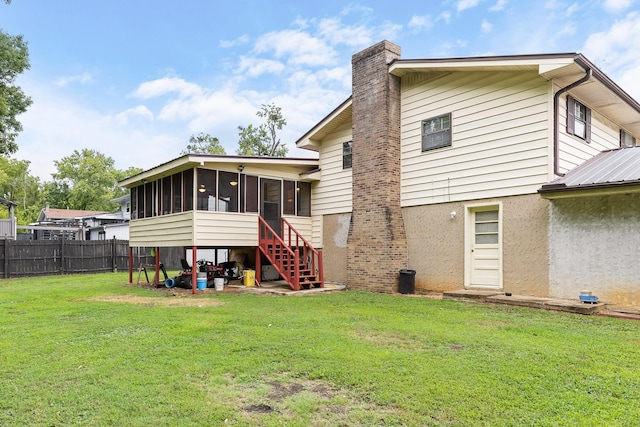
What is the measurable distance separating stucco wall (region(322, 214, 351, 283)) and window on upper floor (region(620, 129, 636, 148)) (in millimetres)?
7866

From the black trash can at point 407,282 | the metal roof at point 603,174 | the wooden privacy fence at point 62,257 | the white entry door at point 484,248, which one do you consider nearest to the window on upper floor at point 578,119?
the metal roof at point 603,174

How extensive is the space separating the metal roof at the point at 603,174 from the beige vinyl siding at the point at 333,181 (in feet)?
19.2

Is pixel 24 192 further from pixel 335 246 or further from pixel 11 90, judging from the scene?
pixel 335 246

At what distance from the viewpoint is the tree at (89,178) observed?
44.2 m

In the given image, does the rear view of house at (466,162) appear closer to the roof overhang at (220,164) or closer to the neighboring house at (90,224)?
the roof overhang at (220,164)

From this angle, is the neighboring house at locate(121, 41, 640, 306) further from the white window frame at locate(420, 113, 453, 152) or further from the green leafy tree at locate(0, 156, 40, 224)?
the green leafy tree at locate(0, 156, 40, 224)

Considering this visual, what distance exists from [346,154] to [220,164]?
381 centimetres

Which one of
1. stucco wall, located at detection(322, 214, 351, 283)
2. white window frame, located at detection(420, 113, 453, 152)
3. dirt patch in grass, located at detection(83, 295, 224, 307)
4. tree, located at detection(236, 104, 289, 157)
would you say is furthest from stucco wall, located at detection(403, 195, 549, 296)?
tree, located at detection(236, 104, 289, 157)

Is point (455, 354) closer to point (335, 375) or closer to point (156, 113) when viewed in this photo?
point (335, 375)

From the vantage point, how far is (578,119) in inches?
369

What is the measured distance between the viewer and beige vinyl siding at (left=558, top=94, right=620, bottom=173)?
8.69m

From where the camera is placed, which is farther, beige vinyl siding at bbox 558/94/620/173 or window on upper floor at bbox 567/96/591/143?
window on upper floor at bbox 567/96/591/143

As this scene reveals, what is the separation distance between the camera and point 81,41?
18266 mm

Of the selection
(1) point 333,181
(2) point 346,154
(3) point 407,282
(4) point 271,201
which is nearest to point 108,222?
(4) point 271,201
